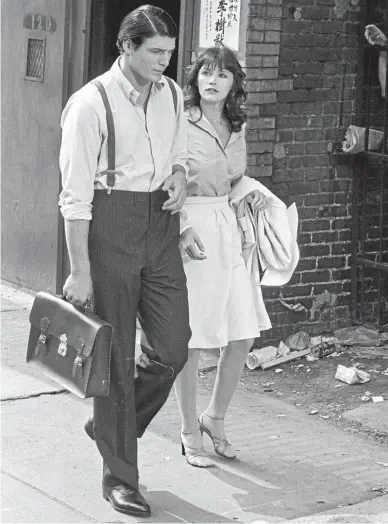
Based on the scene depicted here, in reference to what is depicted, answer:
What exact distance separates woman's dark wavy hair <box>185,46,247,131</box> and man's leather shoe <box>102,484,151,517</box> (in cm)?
178

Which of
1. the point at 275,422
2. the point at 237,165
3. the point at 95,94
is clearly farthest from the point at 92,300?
the point at 275,422

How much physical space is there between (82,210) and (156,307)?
1.80 feet

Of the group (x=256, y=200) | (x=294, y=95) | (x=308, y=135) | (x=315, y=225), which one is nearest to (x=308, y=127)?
(x=308, y=135)

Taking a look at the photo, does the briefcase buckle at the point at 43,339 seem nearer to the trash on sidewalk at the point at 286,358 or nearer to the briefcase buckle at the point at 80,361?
the briefcase buckle at the point at 80,361

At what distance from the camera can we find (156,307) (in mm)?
4844

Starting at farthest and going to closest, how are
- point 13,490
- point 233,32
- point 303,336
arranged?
point 303,336
point 233,32
point 13,490

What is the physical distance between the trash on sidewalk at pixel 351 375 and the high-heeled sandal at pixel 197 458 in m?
1.57

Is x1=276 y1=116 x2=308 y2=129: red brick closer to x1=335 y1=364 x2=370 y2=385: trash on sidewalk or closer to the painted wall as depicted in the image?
x1=335 y1=364 x2=370 y2=385: trash on sidewalk

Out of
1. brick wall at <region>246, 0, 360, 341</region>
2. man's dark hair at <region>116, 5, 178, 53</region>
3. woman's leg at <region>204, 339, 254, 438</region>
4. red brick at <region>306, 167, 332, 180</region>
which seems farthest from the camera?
red brick at <region>306, 167, 332, 180</region>

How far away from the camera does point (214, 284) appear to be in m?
5.40

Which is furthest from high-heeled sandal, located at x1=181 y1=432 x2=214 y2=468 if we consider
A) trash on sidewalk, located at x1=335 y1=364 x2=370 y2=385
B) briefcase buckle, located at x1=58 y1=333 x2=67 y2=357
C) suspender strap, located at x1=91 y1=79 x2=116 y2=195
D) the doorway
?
the doorway

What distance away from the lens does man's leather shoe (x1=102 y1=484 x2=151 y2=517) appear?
4.78 metres

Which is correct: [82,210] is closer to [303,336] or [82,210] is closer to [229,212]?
[229,212]

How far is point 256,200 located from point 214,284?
0.47 meters
